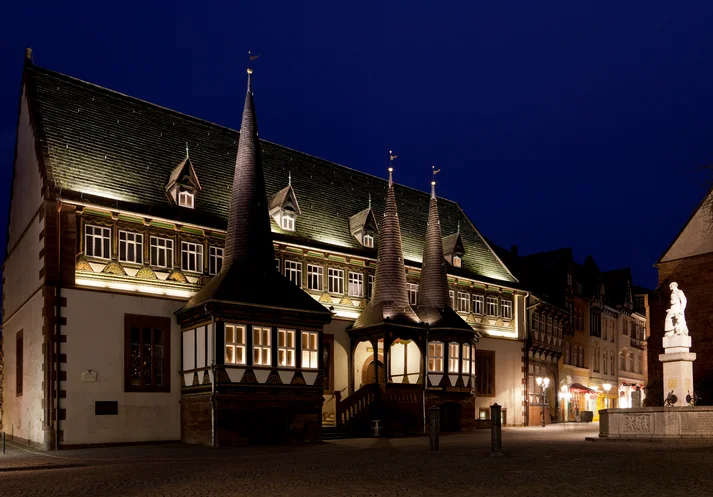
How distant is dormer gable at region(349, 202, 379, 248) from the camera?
4028 cm

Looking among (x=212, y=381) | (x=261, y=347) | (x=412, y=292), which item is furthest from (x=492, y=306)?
(x=212, y=381)

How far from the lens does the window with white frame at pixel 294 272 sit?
118 ft

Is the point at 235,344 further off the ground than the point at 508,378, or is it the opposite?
the point at 235,344

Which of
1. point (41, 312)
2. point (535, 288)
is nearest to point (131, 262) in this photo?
point (41, 312)

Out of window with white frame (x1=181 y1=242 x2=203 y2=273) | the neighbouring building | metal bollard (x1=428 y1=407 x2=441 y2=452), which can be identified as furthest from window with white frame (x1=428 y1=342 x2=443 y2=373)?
metal bollard (x1=428 y1=407 x2=441 y2=452)

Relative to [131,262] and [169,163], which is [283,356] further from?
[169,163]

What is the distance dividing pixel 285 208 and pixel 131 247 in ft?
26.6

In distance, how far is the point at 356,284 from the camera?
39.4 m

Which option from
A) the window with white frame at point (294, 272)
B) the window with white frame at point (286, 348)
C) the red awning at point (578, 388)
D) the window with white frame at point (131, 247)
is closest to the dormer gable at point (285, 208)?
the window with white frame at point (294, 272)

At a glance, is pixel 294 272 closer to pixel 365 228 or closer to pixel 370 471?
pixel 365 228

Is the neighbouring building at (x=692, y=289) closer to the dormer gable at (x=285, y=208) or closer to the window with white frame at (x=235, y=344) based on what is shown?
the dormer gable at (x=285, y=208)

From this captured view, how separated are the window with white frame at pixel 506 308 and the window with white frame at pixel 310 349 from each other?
18.0 metres

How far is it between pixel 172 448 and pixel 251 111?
44.9ft

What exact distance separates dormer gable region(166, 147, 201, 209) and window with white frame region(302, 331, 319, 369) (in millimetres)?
6880
